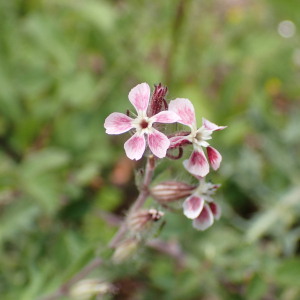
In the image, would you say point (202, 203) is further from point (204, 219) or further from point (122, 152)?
point (122, 152)

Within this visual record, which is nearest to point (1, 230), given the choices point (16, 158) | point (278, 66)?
point (16, 158)

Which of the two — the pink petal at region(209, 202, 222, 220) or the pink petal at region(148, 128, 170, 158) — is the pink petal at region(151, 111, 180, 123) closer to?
the pink petal at region(148, 128, 170, 158)

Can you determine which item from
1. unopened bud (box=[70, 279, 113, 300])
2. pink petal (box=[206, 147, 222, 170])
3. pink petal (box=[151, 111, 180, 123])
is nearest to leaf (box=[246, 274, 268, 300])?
unopened bud (box=[70, 279, 113, 300])

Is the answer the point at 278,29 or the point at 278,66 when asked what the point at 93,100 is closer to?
the point at 278,66

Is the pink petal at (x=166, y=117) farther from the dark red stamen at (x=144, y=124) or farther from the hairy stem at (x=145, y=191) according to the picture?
the hairy stem at (x=145, y=191)

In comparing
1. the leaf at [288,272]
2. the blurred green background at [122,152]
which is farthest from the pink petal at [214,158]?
the leaf at [288,272]

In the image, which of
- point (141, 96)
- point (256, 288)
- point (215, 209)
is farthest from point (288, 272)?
point (141, 96)
